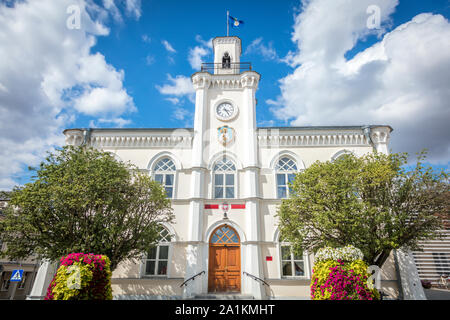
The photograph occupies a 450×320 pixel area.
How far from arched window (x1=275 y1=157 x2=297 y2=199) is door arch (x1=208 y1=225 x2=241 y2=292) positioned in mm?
4267

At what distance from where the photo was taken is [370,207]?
12438 mm

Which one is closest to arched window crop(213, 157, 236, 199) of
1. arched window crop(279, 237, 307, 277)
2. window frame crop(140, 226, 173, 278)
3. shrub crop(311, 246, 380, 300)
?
window frame crop(140, 226, 173, 278)

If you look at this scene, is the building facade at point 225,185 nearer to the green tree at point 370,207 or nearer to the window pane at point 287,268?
the window pane at point 287,268

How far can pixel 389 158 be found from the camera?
13.2m

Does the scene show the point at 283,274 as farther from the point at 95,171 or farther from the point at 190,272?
the point at 95,171

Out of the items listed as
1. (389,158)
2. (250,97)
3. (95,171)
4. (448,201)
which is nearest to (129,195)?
→ (95,171)

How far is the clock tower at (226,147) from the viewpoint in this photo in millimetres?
15797

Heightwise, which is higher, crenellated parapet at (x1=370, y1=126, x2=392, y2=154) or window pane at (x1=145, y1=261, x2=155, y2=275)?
crenellated parapet at (x1=370, y1=126, x2=392, y2=154)

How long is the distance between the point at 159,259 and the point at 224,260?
4.12m

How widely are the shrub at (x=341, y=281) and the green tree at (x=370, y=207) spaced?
142 inches

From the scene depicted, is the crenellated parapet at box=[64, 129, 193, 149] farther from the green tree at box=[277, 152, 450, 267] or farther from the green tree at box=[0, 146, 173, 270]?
the green tree at box=[277, 152, 450, 267]

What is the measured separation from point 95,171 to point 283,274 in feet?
40.3

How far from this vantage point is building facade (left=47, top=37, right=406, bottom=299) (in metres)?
15.5
